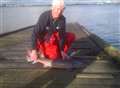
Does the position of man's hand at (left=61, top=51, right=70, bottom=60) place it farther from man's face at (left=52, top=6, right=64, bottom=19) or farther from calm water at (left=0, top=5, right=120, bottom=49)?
calm water at (left=0, top=5, right=120, bottom=49)

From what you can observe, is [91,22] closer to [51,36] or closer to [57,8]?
[51,36]

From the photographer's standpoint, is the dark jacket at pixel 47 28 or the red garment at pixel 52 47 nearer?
the dark jacket at pixel 47 28

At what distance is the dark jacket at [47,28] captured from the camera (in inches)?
299

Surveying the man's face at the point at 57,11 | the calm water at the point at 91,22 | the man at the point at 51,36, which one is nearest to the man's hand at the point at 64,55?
the man at the point at 51,36

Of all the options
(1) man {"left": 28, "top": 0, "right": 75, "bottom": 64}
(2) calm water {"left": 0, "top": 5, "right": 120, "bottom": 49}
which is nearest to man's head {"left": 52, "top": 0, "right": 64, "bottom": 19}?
(1) man {"left": 28, "top": 0, "right": 75, "bottom": 64}

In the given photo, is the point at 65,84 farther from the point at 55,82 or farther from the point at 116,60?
the point at 116,60

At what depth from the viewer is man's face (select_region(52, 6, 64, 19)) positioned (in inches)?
286

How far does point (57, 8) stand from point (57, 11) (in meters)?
→ 0.10

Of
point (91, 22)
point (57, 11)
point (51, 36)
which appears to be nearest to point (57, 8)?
point (57, 11)

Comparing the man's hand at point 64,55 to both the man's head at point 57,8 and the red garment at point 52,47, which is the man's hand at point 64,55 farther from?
the man's head at point 57,8

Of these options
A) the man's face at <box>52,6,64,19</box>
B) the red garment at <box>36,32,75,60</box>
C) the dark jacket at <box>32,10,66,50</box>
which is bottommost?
the red garment at <box>36,32,75,60</box>

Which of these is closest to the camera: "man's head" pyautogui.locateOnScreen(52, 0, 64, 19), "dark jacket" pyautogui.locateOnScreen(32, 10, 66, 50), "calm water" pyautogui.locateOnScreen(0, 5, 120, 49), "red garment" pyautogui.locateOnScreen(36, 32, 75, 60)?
"man's head" pyautogui.locateOnScreen(52, 0, 64, 19)

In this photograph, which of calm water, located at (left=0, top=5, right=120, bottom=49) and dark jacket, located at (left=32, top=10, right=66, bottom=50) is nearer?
dark jacket, located at (left=32, top=10, right=66, bottom=50)

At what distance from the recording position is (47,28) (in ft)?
25.7
